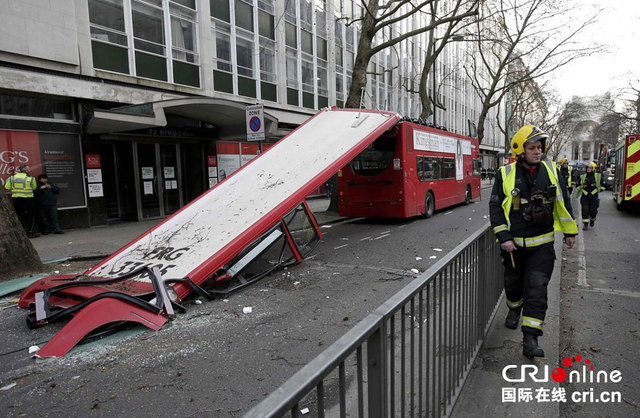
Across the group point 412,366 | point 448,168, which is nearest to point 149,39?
point 448,168

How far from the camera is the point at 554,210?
11.9ft

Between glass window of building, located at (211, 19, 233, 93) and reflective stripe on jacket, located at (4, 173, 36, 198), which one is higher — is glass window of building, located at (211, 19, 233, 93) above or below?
above

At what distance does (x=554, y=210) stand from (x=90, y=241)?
10274 millimetres

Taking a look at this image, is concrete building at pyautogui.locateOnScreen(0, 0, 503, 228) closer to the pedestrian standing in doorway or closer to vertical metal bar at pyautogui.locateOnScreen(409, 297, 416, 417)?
the pedestrian standing in doorway

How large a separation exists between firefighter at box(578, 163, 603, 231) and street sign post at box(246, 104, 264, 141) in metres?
8.66

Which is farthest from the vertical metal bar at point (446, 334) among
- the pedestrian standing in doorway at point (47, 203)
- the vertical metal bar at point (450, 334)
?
the pedestrian standing in doorway at point (47, 203)

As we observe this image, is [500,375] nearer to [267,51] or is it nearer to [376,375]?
[376,375]

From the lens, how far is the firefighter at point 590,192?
10.7m

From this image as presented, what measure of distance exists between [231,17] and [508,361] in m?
17.2

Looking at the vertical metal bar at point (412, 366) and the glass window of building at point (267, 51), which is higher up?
the glass window of building at point (267, 51)

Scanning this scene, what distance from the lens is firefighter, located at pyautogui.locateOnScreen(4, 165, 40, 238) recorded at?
10508mm

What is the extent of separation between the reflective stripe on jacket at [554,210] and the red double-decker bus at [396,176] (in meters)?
8.01

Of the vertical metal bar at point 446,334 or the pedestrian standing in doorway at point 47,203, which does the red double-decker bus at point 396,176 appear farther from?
the vertical metal bar at point 446,334

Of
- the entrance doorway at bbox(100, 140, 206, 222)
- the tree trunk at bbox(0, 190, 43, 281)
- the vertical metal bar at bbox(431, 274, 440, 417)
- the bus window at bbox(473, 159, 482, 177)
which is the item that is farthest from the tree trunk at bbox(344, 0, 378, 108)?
the vertical metal bar at bbox(431, 274, 440, 417)
